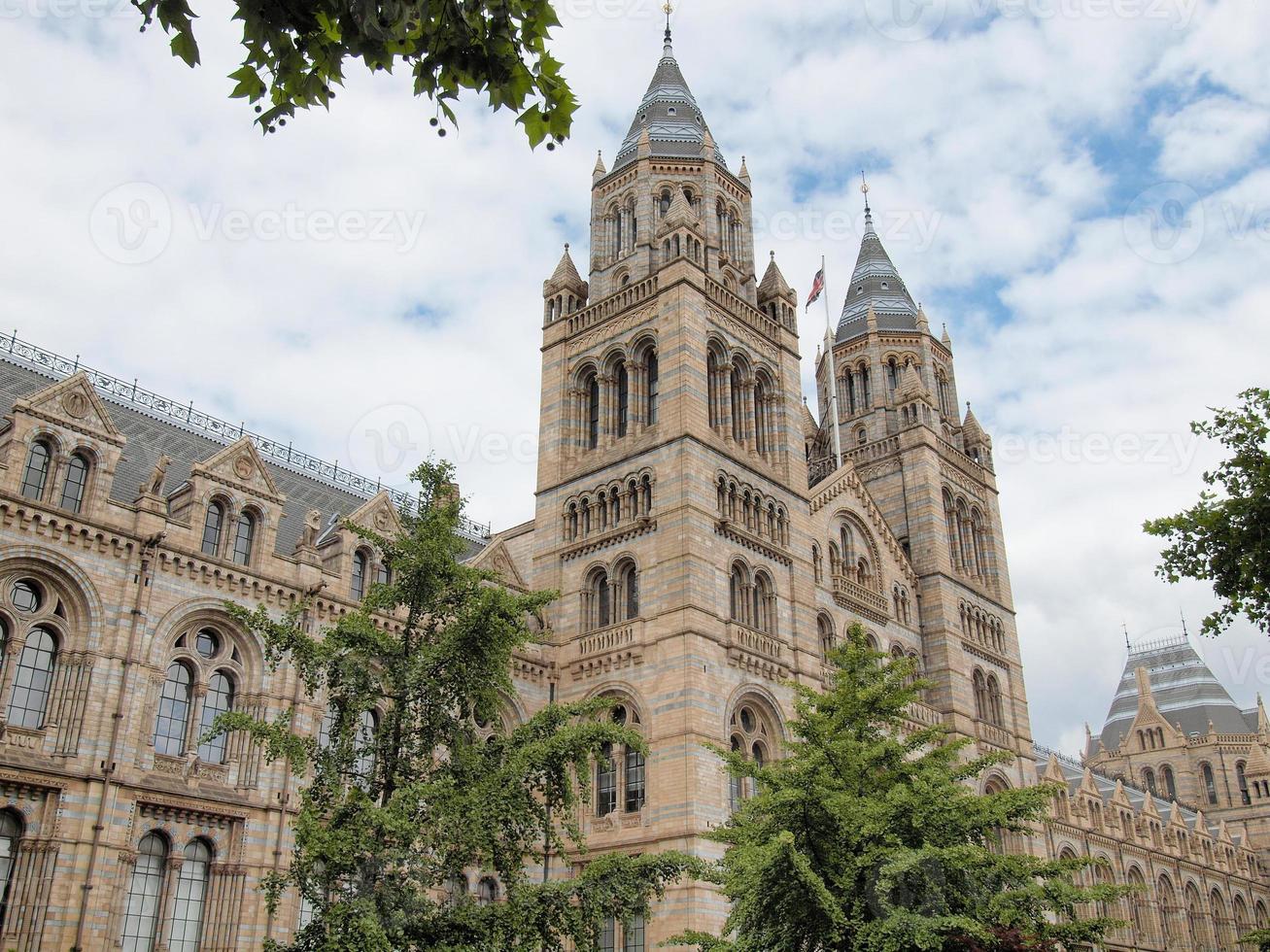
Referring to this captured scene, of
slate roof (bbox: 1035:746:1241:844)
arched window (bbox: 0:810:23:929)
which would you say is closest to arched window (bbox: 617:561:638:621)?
arched window (bbox: 0:810:23:929)

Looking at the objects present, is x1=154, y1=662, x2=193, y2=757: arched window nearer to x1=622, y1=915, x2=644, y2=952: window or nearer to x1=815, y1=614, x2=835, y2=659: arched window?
x1=622, y1=915, x2=644, y2=952: window

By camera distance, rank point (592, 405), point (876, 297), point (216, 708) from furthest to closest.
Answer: point (876, 297)
point (592, 405)
point (216, 708)

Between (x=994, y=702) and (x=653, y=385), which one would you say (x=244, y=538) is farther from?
(x=994, y=702)

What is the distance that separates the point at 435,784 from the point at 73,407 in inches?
610

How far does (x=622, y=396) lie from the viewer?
134 ft

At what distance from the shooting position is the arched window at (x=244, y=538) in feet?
100

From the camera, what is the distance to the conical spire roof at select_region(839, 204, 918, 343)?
55.6 meters

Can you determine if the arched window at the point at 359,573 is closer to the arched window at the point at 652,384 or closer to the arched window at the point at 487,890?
the arched window at the point at 487,890

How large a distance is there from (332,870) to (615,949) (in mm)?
16965

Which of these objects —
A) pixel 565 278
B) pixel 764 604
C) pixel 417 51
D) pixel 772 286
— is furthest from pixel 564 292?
pixel 417 51

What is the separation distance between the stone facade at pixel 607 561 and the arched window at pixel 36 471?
3.3 inches

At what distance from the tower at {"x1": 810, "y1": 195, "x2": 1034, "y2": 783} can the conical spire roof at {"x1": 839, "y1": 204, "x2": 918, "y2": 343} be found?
2.7 inches

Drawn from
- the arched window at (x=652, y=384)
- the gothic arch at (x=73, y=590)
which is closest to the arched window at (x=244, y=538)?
the gothic arch at (x=73, y=590)

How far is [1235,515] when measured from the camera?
24.3 m
